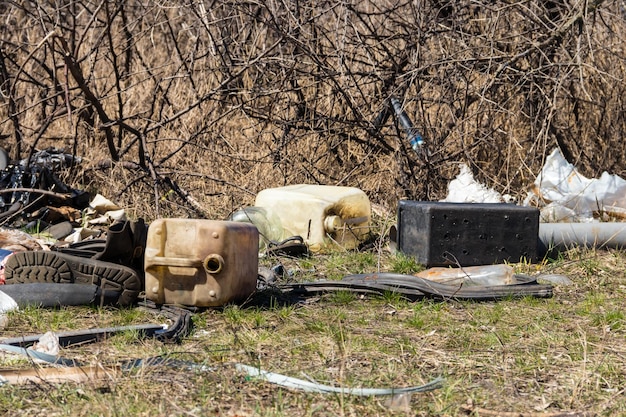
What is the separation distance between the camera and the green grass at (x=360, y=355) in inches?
108

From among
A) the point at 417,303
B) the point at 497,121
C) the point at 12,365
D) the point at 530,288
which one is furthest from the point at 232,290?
the point at 497,121

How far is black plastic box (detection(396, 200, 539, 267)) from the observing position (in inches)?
210

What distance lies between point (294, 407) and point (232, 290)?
147cm

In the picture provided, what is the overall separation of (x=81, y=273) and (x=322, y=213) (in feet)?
6.62

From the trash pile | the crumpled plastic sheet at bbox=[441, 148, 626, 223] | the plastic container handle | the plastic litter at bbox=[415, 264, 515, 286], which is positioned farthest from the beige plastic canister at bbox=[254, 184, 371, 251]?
the plastic container handle

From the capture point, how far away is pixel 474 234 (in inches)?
212

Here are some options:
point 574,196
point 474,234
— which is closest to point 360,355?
point 474,234

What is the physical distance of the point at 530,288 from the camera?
4582 mm

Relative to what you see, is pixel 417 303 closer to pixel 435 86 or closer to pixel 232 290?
pixel 232 290

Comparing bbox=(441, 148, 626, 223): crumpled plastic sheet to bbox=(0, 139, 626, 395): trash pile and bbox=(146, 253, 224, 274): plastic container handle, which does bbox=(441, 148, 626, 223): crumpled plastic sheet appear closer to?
bbox=(0, 139, 626, 395): trash pile

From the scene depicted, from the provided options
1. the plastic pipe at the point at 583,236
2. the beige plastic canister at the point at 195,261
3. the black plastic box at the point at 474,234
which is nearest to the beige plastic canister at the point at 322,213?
the black plastic box at the point at 474,234

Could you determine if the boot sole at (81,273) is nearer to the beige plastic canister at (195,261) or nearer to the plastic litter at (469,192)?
the beige plastic canister at (195,261)

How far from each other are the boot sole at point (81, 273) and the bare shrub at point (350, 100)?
2.38m

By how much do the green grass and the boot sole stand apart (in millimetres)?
125
